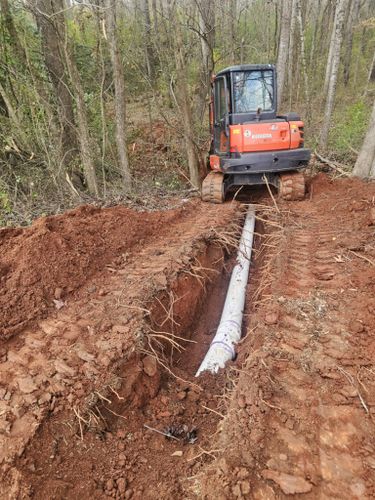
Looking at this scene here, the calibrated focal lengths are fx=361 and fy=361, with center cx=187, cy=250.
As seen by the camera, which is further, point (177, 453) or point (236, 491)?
point (177, 453)

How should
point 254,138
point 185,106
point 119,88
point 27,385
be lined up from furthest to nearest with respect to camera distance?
point 119,88
point 185,106
point 254,138
point 27,385

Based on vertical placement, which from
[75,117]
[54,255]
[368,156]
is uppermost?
[75,117]

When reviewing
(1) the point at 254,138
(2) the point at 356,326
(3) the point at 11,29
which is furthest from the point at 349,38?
(2) the point at 356,326

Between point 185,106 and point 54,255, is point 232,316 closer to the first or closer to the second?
point 54,255

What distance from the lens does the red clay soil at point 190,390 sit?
2.21 m

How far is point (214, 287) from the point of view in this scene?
5.26 metres

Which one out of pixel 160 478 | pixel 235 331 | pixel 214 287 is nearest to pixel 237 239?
pixel 214 287

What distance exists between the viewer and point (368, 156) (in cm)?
683

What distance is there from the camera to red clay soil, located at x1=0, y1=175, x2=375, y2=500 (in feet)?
7.24

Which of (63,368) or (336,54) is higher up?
(336,54)

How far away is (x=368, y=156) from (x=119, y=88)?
541cm

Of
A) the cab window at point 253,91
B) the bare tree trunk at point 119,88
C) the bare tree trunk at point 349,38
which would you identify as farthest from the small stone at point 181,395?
the bare tree trunk at point 349,38

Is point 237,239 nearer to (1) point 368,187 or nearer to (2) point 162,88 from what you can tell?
(1) point 368,187

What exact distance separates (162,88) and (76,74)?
6.63 m
